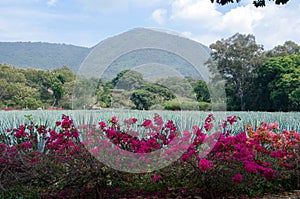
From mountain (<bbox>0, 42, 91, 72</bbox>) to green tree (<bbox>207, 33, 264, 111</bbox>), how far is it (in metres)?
15.1

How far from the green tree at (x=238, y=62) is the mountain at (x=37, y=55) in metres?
15.1

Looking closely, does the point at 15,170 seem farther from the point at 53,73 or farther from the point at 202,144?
the point at 53,73

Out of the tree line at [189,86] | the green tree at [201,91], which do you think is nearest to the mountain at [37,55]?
the tree line at [189,86]

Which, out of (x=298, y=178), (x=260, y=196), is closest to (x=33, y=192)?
(x=260, y=196)

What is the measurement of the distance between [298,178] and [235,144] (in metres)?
1.18

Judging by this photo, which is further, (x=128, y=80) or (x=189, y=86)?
(x=128, y=80)

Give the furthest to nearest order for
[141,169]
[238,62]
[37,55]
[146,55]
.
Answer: [37,55]
[238,62]
[146,55]
[141,169]

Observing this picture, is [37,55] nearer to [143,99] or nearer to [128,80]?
[143,99]

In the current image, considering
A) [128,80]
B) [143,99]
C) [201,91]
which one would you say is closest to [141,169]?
[201,91]

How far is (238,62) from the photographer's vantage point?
1012 inches

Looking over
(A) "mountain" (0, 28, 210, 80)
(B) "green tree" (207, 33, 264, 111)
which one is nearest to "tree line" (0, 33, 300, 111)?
(B) "green tree" (207, 33, 264, 111)

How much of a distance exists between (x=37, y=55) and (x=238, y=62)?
2914 cm

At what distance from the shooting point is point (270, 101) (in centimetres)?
2148

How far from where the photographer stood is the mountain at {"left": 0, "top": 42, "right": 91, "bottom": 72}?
126ft
